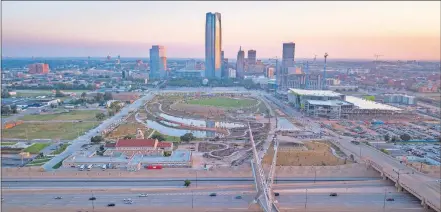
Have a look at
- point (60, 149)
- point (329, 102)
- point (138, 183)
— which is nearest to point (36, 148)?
point (60, 149)

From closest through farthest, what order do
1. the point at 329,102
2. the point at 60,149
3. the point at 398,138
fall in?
the point at 60,149 → the point at 398,138 → the point at 329,102

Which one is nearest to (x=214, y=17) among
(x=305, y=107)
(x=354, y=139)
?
(x=305, y=107)

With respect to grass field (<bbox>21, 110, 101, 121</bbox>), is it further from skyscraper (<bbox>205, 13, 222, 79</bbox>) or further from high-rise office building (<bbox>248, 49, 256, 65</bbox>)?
high-rise office building (<bbox>248, 49, 256, 65</bbox>)

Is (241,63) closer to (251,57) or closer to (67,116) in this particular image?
(251,57)

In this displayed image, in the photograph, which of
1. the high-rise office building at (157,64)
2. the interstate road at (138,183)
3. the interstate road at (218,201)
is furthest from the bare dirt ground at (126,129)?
the high-rise office building at (157,64)

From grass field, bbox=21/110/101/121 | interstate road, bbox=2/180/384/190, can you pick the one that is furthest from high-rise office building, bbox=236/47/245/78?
interstate road, bbox=2/180/384/190

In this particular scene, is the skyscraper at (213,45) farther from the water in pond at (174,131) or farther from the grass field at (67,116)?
the water in pond at (174,131)
